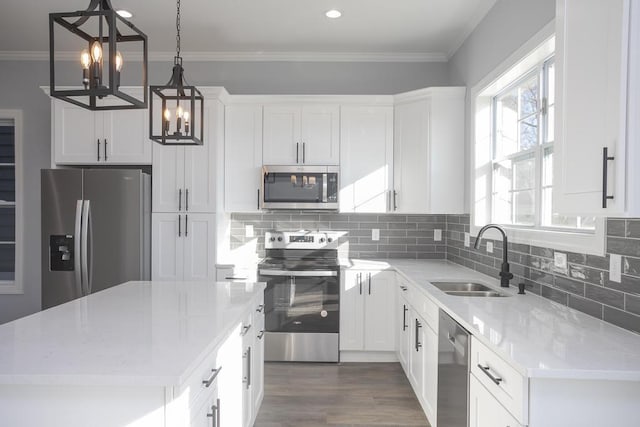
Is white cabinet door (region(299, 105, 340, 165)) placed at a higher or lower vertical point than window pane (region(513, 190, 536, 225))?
higher

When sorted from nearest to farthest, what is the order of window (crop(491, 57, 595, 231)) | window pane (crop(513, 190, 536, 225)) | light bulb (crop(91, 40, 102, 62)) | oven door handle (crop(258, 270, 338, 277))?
light bulb (crop(91, 40, 102, 62)) → window (crop(491, 57, 595, 231)) → window pane (crop(513, 190, 536, 225)) → oven door handle (crop(258, 270, 338, 277))

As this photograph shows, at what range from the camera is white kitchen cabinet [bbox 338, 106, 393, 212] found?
3.84 metres

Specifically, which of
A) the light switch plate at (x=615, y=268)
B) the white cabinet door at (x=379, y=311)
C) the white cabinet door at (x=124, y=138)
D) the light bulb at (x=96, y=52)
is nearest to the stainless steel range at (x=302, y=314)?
the white cabinet door at (x=379, y=311)

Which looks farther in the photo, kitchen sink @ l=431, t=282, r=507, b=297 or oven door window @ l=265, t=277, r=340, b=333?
oven door window @ l=265, t=277, r=340, b=333

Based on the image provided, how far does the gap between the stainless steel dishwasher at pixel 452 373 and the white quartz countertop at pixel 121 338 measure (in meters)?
0.98

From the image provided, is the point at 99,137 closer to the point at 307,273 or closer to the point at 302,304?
the point at 307,273

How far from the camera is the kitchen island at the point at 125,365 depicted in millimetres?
1147

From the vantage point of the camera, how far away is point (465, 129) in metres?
3.58

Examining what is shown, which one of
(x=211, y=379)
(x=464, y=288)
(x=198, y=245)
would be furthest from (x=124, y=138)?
(x=464, y=288)

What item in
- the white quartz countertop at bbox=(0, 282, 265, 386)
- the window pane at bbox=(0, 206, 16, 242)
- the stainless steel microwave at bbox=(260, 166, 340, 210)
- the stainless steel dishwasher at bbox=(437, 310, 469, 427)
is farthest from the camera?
the window pane at bbox=(0, 206, 16, 242)

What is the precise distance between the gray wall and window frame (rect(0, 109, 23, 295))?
43mm

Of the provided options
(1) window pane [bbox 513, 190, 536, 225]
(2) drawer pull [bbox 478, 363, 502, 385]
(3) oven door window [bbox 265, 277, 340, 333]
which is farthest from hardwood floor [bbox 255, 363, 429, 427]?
(1) window pane [bbox 513, 190, 536, 225]

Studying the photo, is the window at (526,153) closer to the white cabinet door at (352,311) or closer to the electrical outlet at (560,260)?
the electrical outlet at (560,260)

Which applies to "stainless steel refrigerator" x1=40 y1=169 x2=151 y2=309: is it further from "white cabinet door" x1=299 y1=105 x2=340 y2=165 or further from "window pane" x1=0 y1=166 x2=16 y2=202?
"white cabinet door" x1=299 y1=105 x2=340 y2=165
